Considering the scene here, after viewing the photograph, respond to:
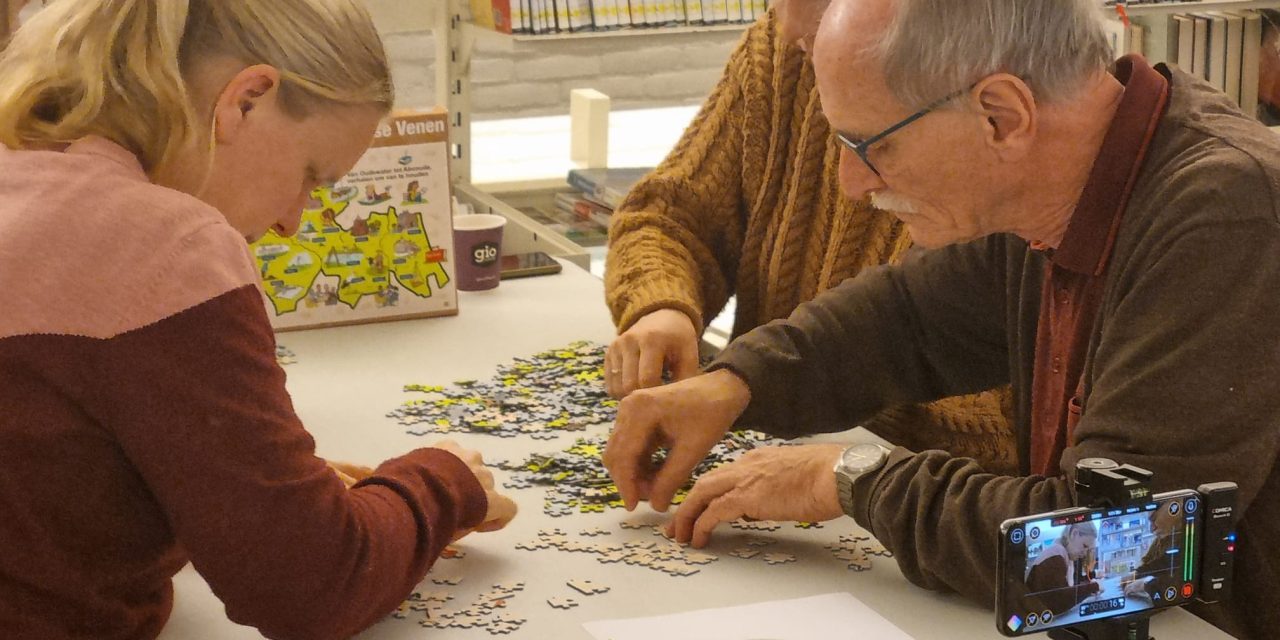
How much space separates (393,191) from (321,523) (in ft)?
4.02

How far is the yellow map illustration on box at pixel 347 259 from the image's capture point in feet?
8.05

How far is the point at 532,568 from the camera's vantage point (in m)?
1.66

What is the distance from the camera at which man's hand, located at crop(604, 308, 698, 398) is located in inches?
84.4

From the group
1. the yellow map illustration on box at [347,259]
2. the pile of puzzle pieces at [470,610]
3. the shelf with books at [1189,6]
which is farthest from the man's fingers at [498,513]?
the shelf with books at [1189,6]

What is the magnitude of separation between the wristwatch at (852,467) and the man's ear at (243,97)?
762mm

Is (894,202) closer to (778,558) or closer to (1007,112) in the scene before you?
(1007,112)

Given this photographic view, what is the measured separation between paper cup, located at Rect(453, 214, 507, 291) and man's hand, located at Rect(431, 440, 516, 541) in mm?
1006

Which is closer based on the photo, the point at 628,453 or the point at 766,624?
the point at 766,624

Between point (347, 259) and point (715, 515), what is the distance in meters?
1.03

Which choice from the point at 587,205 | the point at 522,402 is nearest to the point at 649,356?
the point at 522,402

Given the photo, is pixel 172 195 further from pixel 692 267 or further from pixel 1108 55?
pixel 692 267

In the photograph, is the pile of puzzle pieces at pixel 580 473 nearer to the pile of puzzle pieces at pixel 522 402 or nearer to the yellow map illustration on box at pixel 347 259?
the pile of puzzle pieces at pixel 522 402

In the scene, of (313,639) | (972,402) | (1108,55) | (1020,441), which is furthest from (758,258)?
(313,639)

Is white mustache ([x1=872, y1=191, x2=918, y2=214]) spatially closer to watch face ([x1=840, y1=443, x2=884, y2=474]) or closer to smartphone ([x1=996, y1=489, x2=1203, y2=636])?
watch face ([x1=840, y1=443, x2=884, y2=474])
